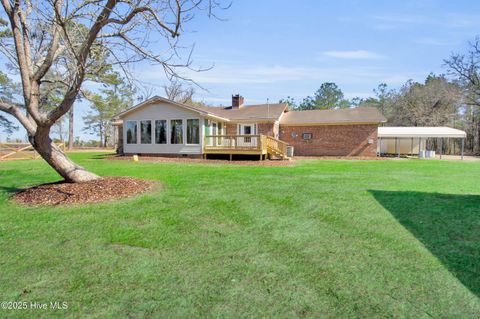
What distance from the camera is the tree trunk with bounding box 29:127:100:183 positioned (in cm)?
639

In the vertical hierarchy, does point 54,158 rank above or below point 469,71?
below

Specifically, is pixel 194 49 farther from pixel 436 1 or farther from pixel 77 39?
pixel 436 1

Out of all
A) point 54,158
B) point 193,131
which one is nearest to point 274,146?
point 193,131

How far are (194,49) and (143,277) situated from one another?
4.37 meters

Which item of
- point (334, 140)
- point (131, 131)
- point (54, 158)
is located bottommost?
point (54, 158)

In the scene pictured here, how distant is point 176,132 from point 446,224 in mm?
15365

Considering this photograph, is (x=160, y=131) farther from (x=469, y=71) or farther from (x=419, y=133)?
(x=469, y=71)

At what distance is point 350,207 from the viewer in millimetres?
5430

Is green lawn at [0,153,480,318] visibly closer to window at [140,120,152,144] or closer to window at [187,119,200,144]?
window at [187,119,200,144]

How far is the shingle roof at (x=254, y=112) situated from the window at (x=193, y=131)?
3.98 meters

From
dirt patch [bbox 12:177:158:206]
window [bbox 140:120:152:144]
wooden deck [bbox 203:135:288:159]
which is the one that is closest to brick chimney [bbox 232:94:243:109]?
wooden deck [bbox 203:135:288:159]

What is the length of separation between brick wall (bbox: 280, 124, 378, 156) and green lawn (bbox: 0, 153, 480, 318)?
48.8 feet

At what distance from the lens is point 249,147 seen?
52.7 ft

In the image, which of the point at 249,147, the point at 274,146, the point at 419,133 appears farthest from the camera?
the point at 419,133
